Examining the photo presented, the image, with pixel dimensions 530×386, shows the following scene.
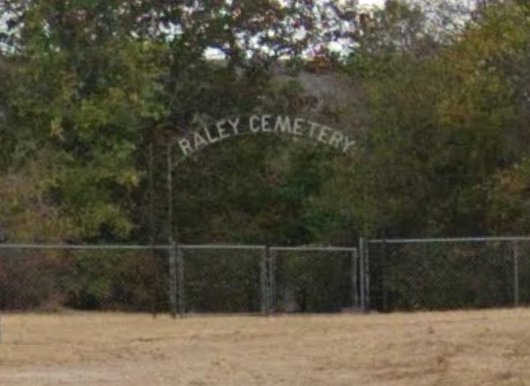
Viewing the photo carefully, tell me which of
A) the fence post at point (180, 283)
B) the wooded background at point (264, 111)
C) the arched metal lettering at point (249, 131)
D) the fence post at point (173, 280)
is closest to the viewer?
the fence post at point (173, 280)

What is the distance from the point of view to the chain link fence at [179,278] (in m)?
28.9

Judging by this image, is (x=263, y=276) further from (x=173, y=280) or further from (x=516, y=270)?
(x=516, y=270)

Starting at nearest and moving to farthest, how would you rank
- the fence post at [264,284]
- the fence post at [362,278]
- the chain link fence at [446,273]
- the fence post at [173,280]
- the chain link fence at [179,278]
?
the fence post at [173,280], the chain link fence at [179,278], the fence post at [264,284], the chain link fence at [446,273], the fence post at [362,278]

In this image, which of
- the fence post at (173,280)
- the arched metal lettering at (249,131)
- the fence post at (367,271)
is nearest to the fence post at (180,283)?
the fence post at (173,280)

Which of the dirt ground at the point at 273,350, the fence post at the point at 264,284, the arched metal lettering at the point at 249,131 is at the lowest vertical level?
the dirt ground at the point at 273,350

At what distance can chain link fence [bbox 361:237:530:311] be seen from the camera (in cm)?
2928

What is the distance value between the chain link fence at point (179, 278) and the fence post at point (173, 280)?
2 cm

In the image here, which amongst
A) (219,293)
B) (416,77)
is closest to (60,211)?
(219,293)

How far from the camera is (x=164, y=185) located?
3600 centimetres

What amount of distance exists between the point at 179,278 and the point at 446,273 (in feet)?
15.9

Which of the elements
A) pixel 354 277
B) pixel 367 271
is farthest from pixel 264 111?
pixel 367 271

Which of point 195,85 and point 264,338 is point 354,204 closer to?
point 195,85

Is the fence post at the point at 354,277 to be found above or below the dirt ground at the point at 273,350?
above

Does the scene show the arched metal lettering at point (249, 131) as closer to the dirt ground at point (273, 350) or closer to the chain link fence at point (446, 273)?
the chain link fence at point (446, 273)
